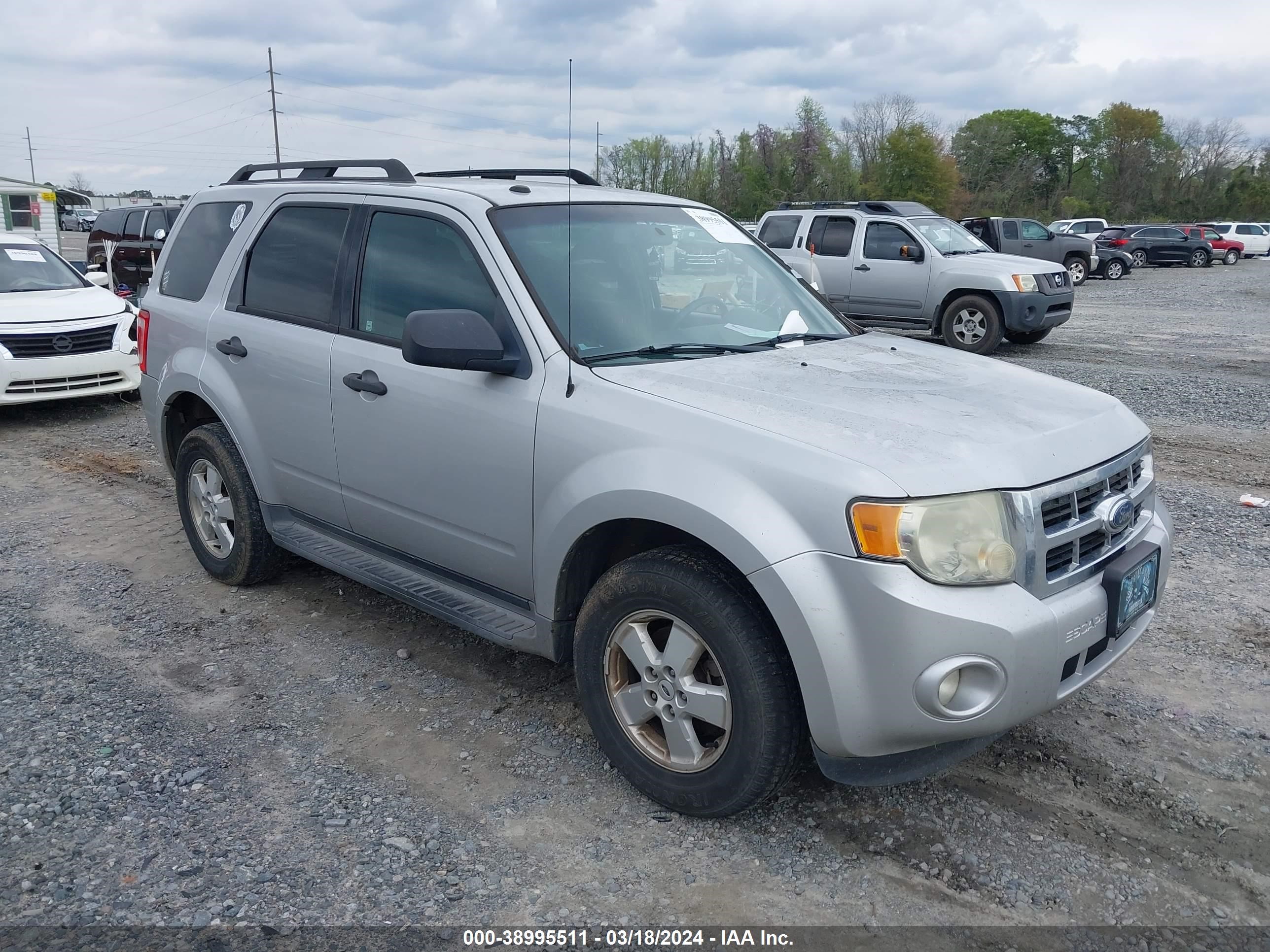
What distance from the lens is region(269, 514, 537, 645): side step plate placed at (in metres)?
3.60

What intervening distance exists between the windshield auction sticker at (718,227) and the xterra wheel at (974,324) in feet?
31.8

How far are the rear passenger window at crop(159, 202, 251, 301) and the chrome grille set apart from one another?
3815 mm

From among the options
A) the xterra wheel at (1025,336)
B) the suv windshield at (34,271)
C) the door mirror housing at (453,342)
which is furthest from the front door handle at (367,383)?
the xterra wheel at (1025,336)

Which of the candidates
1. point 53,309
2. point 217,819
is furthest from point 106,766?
point 53,309

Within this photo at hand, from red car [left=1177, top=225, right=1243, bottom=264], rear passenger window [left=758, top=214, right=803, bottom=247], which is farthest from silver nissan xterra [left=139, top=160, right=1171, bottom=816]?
red car [left=1177, top=225, right=1243, bottom=264]

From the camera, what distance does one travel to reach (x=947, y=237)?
567 inches

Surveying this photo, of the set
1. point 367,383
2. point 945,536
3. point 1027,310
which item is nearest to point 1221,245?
point 1027,310

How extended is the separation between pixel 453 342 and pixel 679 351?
0.81m

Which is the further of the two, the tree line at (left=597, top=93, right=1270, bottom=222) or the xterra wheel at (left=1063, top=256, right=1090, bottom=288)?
the tree line at (left=597, top=93, right=1270, bottom=222)

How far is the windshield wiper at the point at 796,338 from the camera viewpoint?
3.92 metres

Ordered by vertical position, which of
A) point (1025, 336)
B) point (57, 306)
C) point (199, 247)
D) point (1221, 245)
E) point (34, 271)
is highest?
point (199, 247)

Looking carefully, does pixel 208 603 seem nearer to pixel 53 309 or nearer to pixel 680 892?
pixel 680 892

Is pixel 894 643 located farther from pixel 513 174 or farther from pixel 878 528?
pixel 513 174

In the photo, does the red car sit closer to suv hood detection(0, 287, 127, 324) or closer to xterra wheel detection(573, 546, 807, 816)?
suv hood detection(0, 287, 127, 324)
